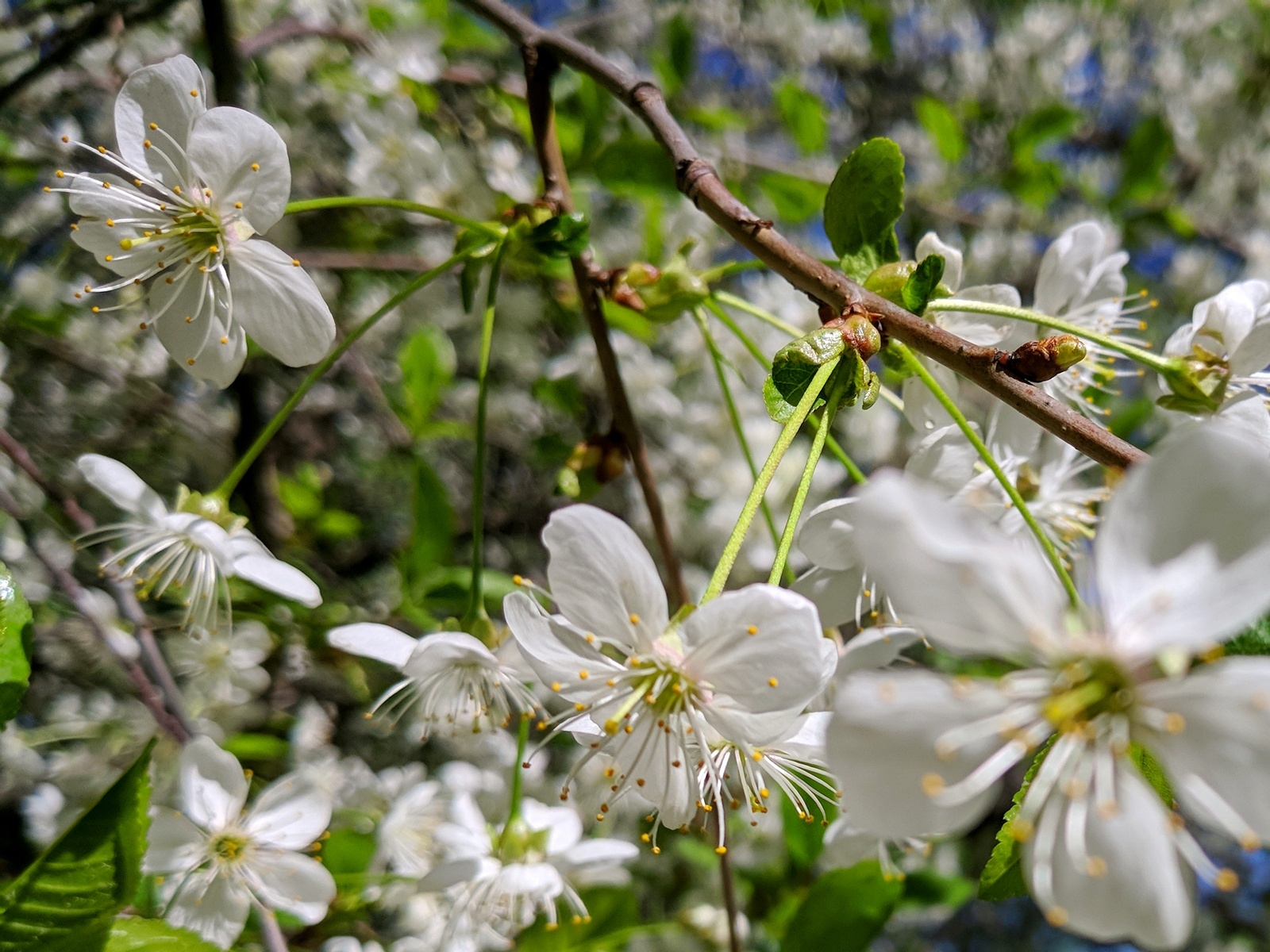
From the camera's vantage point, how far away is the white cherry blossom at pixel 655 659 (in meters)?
0.65

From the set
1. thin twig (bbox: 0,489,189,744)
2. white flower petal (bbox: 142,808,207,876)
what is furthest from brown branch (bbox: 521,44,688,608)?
thin twig (bbox: 0,489,189,744)

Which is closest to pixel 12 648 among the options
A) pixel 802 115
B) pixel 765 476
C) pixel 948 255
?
pixel 765 476

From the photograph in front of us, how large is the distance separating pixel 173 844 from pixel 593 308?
988mm

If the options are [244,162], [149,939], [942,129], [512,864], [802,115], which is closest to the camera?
[149,939]

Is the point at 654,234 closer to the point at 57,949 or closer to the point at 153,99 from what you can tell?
the point at 153,99

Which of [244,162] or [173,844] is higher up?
[244,162]

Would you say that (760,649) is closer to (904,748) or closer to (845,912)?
(904,748)

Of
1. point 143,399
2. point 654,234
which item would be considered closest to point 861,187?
point 654,234

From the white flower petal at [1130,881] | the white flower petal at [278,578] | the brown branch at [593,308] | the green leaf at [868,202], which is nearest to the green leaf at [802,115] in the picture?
the brown branch at [593,308]

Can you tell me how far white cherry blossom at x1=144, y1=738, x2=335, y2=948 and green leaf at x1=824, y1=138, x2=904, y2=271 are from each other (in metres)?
1.06

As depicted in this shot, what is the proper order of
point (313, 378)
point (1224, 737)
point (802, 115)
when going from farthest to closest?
1. point (802, 115)
2. point (313, 378)
3. point (1224, 737)

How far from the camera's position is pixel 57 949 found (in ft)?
2.42

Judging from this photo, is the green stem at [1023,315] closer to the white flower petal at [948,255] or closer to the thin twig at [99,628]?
the white flower petal at [948,255]

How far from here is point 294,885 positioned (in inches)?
50.1
